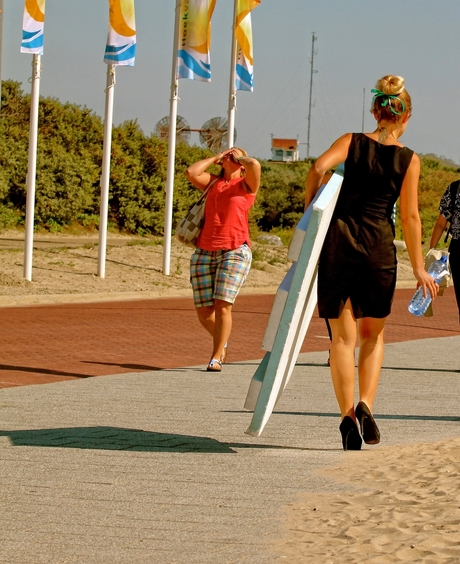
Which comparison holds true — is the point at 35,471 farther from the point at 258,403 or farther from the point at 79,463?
the point at 258,403

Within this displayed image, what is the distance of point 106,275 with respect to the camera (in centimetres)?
2045

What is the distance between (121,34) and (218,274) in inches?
413

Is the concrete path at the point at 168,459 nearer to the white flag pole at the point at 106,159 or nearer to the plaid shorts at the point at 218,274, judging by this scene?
the plaid shorts at the point at 218,274

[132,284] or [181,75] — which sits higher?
[181,75]

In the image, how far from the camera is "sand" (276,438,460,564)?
150 inches

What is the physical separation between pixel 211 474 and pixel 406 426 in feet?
6.36

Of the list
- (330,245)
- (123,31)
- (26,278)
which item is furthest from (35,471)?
(123,31)

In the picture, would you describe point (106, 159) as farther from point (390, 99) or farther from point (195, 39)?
point (390, 99)

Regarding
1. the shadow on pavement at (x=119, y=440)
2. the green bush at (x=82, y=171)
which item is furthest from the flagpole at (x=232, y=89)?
the shadow on pavement at (x=119, y=440)

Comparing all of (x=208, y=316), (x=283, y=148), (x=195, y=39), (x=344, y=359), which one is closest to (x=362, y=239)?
(x=344, y=359)

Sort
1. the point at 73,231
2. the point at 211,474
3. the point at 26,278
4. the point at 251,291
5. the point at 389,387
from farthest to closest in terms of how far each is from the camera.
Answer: the point at 73,231, the point at 251,291, the point at 26,278, the point at 389,387, the point at 211,474

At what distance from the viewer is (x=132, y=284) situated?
65.5 ft

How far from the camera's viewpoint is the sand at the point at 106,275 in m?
17.8

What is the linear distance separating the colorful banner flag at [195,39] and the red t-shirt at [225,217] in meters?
11.2
